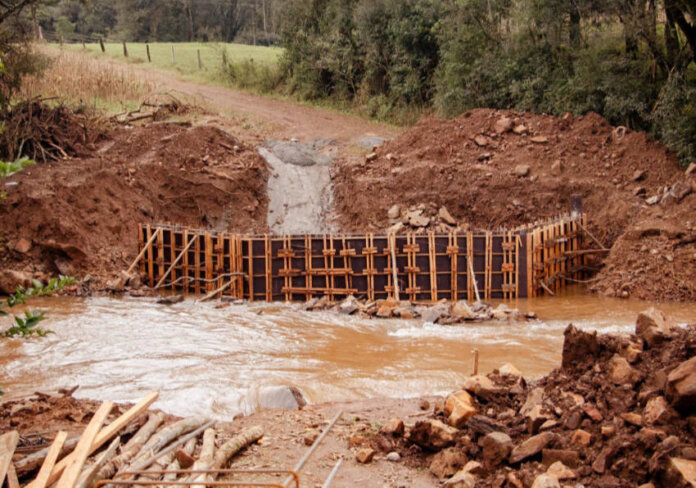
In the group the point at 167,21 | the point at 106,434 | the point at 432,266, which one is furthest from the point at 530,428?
the point at 167,21

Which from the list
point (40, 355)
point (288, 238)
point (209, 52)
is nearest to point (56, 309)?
point (40, 355)

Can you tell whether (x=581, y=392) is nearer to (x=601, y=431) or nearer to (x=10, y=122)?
(x=601, y=431)

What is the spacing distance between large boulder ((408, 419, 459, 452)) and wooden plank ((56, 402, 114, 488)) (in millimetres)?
2916

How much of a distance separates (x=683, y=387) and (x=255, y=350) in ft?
26.1

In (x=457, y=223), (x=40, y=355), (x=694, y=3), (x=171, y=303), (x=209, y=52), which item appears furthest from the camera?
(x=209, y=52)

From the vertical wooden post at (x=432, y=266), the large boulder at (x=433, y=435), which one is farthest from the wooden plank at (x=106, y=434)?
the vertical wooden post at (x=432, y=266)

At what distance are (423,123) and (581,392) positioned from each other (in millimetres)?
19209

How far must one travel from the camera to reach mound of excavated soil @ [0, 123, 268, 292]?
55.4 feet

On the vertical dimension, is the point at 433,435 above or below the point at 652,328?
below

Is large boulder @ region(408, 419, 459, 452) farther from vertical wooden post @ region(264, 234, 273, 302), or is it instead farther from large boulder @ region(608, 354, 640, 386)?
vertical wooden post @ region(264, 234, 273, 302)

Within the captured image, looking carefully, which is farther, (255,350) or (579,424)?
(255,350)

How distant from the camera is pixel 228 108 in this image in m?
31.1

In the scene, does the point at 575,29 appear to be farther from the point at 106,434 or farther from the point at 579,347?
the point at 106,434

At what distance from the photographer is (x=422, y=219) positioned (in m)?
19.5
